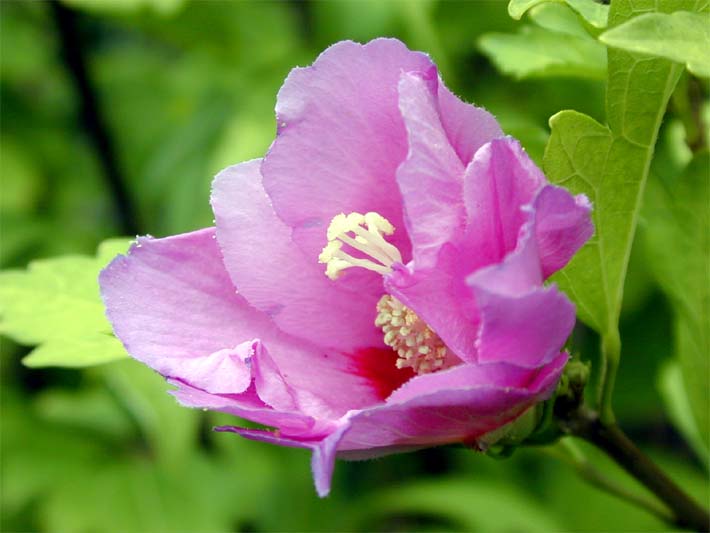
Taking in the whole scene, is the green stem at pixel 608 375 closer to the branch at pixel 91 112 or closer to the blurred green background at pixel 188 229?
the blurred green background at pixel 188 229

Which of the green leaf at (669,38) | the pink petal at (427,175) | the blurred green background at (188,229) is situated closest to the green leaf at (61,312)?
the pink petal at (427,175)

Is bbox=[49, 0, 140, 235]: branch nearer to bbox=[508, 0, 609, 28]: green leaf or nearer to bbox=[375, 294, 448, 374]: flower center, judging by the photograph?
bbox=[375, 294, 448, 374]: flower center

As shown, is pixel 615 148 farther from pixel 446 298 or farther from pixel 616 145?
pixel 446 298

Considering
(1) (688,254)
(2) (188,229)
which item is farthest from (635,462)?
(2) (188,229)

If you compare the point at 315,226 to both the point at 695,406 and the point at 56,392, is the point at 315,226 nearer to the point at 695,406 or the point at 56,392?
the point at 695,406

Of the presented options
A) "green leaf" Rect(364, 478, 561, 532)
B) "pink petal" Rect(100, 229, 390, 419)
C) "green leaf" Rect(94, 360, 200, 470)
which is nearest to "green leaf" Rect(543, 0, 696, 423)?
"pink petal" Rect(100, 229, 390, 419)

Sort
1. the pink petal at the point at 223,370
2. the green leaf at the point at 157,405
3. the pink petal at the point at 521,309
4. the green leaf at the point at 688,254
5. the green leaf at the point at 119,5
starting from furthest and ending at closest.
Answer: the green leaf at the point at 119,5, the green leaf at the point at 157,405, the green leaf at the point at 688,254, the pink petal at the point at 223,370, the pink petal at the point at 521,309
